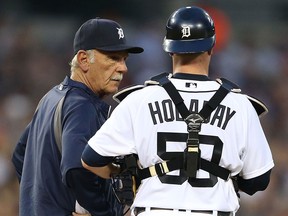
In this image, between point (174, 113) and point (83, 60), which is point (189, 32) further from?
point (83, 60)

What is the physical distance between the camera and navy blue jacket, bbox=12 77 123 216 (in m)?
4.69

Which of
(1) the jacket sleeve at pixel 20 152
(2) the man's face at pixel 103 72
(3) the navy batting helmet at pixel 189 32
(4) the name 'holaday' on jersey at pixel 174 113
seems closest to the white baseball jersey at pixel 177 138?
(4) the name 'holaday' on jersey at pixel 174 113

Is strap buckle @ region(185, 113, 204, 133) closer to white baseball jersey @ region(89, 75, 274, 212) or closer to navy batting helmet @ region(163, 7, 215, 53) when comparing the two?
white baseball jersey @ region(89, 75, 274, 212)

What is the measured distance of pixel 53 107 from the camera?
4965 mm

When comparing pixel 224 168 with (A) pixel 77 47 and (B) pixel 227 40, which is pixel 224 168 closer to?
(A) pixel 77 47

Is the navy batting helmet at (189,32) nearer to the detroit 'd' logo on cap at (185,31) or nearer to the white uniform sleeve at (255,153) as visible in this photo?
the detroit 'd' logo on cap at (185,31)

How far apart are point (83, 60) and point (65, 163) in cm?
73

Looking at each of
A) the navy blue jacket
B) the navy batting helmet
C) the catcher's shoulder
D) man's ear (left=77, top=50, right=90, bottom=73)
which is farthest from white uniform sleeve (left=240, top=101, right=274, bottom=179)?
man's ear (left=77, top=50, right=90, bottom=73)

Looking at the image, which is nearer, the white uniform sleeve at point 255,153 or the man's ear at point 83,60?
the white uniform sleeve at point 255,153

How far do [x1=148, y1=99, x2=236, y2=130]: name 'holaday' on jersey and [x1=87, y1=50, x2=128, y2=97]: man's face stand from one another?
726 mm

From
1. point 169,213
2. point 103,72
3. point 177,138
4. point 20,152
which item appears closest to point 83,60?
point 103,72

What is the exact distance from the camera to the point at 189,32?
15.0 ft

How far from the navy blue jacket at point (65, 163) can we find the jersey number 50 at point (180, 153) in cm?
47

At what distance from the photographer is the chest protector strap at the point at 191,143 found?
14.4ft
